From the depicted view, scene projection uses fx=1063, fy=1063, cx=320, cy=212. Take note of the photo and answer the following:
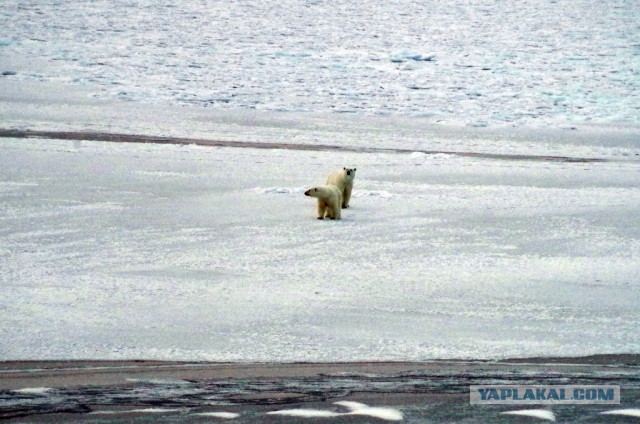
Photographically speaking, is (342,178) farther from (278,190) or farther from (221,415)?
(221,415)

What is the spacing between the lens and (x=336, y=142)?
11.7m

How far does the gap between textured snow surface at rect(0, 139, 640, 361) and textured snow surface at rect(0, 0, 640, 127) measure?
4587 millimetres

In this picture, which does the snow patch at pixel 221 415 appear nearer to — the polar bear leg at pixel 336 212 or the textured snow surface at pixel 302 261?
the textured snow surface at pixel 302 261

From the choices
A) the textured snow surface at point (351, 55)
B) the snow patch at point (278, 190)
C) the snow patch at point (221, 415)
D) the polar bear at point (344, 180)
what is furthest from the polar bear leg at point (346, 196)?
the textured snow surface at point (351, 55)

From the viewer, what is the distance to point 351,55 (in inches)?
669

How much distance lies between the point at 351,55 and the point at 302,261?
11.4 m

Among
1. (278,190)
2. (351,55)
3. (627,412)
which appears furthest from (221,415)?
(351,55)

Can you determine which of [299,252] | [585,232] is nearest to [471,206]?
[585,232]

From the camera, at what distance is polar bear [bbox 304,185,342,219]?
714 cm

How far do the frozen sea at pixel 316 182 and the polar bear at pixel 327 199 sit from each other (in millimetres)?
148

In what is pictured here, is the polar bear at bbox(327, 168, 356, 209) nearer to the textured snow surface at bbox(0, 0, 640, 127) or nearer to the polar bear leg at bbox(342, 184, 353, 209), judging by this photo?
the polar bear leg at bbox(342, 184, 353, 209)

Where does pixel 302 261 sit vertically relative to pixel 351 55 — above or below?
below

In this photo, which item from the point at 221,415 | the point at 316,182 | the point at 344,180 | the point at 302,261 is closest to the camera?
the point at 221,415

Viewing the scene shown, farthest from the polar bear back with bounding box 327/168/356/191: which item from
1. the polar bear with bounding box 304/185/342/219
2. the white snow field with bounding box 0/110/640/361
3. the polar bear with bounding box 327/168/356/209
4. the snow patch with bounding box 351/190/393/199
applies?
the snow patch with bounding box 351/190/393/199
